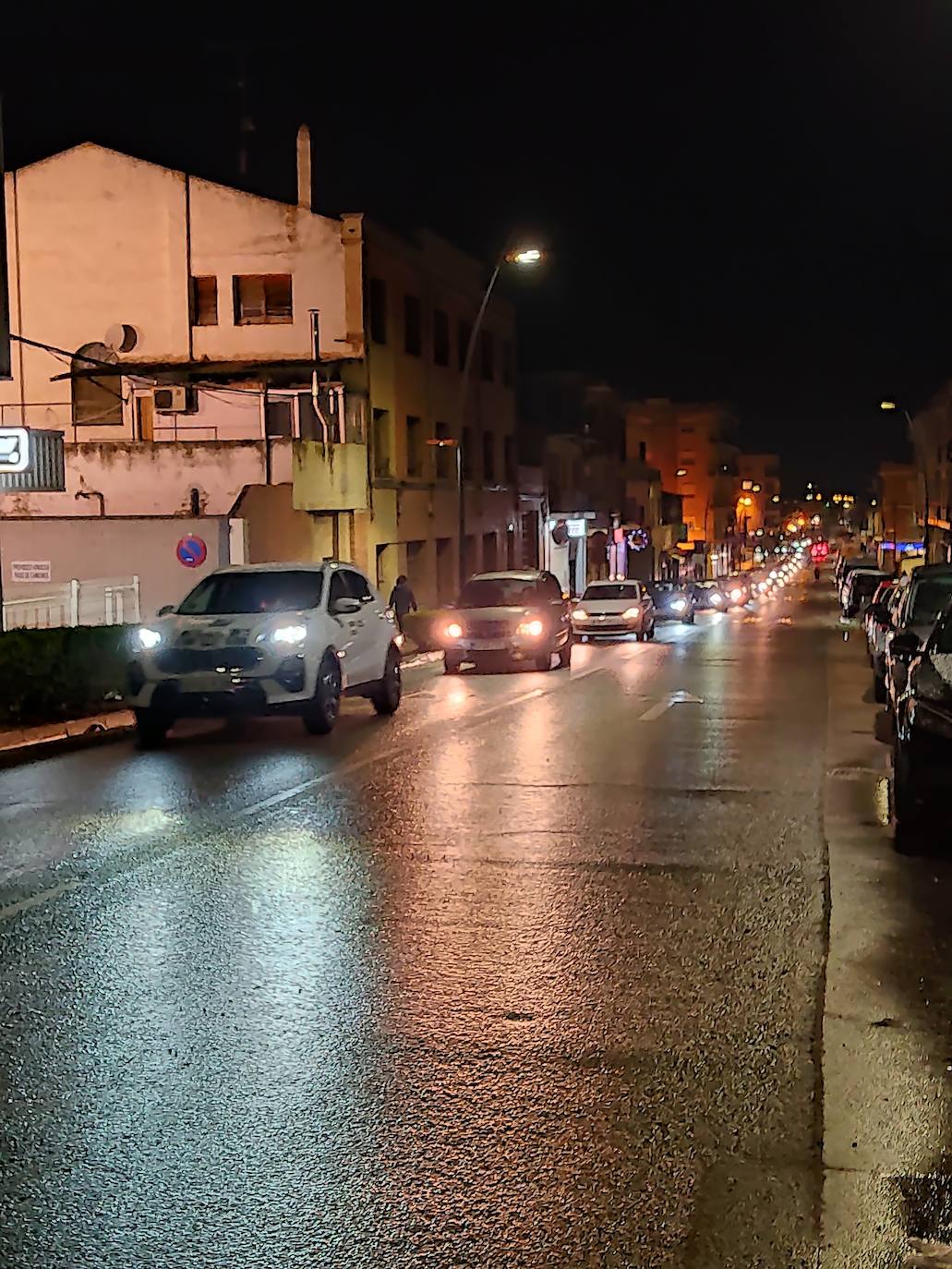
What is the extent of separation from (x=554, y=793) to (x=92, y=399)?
30942 millimetres

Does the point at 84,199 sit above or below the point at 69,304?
above

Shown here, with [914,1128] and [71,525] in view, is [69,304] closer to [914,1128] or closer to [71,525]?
[71,525]

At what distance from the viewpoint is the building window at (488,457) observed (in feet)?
168

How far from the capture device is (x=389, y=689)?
59.8 feet

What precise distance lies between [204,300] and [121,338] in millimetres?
2432

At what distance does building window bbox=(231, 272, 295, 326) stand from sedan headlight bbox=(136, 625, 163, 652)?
82.3 feet

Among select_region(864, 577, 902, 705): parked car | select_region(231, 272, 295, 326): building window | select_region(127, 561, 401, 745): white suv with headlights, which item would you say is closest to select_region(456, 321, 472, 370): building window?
select_region(231, 272, 295, 326): building window

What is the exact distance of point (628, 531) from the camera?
83438 mm

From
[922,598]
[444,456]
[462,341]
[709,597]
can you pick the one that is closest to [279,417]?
[444,456]

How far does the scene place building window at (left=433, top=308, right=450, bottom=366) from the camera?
149 ft

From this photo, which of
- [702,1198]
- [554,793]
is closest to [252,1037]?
[702,1198]

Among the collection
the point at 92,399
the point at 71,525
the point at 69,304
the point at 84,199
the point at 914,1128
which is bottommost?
the point at 914,1128

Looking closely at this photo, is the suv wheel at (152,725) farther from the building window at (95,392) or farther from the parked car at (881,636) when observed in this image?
the building window at (95,392)

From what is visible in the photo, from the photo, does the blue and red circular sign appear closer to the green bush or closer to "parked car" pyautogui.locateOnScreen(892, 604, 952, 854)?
the green bush
